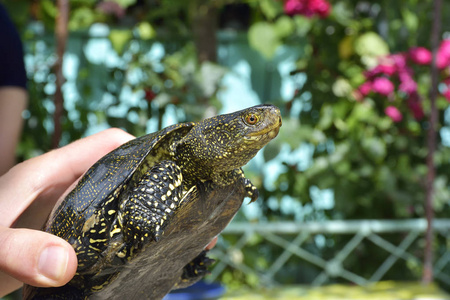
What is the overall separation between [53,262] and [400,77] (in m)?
1.79

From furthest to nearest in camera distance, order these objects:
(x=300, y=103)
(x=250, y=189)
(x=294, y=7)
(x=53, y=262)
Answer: (x=300, y=103)
(x=294, y=7)
(x=250, y=189)
(x=53, y=262)

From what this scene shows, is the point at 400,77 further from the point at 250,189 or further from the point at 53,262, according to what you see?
the point at 53,262

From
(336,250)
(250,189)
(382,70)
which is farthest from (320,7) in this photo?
(250,189)

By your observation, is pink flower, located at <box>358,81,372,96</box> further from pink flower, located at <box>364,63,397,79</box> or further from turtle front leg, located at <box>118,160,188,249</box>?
turtle front leg, located at <box>118,160,188,249</box>

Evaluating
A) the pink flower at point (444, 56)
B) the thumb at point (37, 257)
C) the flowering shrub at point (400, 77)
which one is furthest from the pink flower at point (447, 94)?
the thumb at point (37, 257)

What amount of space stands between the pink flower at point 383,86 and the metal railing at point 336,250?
52 cm

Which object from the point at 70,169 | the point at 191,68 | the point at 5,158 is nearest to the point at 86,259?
the point at 70,169

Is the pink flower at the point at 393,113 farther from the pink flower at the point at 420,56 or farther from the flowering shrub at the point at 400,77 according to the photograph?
the pink flower at the point at 420,56

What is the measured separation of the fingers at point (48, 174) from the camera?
2.00ft

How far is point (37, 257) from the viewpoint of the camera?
0.48 m

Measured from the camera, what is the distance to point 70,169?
66cm

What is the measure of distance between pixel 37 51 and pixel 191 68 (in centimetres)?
75

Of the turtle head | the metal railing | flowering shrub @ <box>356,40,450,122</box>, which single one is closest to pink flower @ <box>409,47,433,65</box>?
flowering shrub @ <box>356,40,450,122</box>

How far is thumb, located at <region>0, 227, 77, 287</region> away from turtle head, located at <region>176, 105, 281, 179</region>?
0.15 m
